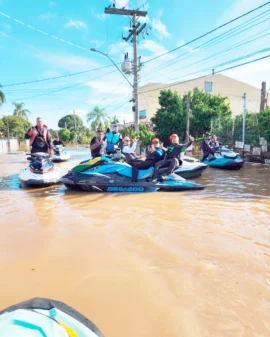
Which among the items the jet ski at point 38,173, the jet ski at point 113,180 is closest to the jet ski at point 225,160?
the jet ski at point 113,180

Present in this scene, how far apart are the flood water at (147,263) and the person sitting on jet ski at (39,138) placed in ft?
7.00

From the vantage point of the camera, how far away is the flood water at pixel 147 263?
1947 millimetres

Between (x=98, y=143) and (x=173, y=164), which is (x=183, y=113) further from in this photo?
(x=173, y=164)

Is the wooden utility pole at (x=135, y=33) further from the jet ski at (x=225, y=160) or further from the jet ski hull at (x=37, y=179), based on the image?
the jet ski hull at (x=37, y=179)

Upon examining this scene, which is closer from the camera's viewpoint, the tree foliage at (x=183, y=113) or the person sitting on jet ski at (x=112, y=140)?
the person sitting on jet ski at (x=112, y=140)

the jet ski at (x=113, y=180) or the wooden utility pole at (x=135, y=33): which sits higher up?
the wooden utility pole at (x=135, y=33)

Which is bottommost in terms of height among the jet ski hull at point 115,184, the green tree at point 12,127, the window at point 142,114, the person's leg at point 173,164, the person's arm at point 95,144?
the jet ski hull at point 115,184

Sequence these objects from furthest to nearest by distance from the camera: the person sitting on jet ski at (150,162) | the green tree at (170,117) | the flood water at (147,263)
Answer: the green tree at (170,117), the person sitting on jet ski at (150,162), the flood water at (147,263)

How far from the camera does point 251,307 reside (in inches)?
79.8

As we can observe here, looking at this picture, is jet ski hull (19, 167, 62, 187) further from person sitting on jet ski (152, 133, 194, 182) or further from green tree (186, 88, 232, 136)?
green tree (186, 88, 232, 136)

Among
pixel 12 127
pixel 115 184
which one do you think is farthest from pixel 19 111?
pixel 115 184

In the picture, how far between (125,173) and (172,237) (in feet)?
9.92

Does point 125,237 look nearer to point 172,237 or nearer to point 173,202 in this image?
point 172,237

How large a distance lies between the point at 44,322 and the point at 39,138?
5.96 metres
